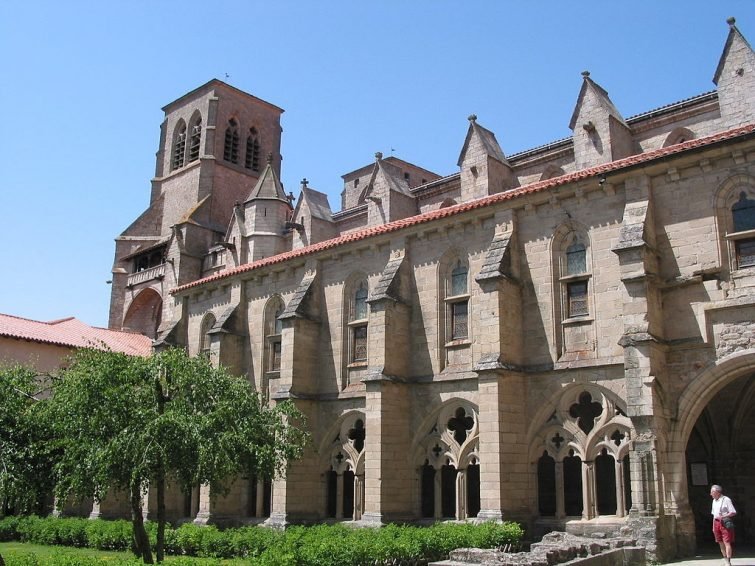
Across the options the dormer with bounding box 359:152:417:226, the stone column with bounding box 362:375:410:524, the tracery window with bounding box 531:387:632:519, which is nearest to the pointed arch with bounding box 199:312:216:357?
the dormer with bounding box 359:152:417:226

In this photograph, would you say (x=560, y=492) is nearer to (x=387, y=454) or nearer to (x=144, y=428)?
(x=387, y=454)

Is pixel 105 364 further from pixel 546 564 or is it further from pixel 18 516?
pixel 18 516

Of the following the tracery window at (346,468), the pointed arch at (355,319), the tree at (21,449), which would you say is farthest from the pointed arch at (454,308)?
the tree at (21,449)

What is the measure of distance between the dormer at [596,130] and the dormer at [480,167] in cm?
339

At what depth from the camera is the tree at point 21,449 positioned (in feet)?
56.6

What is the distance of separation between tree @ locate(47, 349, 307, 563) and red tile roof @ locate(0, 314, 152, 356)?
1413 cm

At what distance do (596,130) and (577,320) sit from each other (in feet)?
35.6

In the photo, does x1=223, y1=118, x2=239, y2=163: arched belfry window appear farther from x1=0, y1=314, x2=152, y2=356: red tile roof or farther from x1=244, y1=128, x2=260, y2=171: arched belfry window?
x1=0, y1=314, x2=152, y2=356: red tile roof

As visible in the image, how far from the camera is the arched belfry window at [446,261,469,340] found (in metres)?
22.4

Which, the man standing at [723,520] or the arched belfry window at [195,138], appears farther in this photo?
the arched belfry window at [195,138]

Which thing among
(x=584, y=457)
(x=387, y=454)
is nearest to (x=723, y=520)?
(x=584, y=457)

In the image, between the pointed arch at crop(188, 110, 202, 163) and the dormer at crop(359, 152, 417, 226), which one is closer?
the dormer at crop(359, 152, 417, 226)

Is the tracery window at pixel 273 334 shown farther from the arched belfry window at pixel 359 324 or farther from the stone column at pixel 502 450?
the stone column at pixel 502 450

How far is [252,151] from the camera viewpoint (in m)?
55.9
